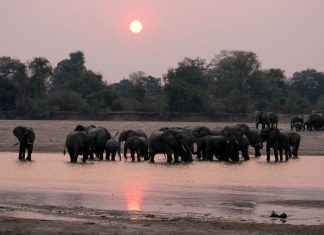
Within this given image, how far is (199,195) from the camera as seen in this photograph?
21500 millimetres

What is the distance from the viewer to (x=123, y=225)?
15.0m

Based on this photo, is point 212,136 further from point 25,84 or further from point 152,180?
point 25,84

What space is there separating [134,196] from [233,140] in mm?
16313

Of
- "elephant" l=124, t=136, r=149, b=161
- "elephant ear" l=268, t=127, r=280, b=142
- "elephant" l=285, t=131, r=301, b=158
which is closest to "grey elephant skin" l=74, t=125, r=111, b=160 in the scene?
"elephant" l=124, t=136, r=149, b=161

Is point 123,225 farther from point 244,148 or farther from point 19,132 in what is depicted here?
point 244,148

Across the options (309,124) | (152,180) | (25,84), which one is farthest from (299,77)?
(152,180)

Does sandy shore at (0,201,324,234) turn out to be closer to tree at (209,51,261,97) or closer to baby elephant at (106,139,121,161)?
baby elephant at (106,139,121,161)

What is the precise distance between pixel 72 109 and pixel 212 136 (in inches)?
2117

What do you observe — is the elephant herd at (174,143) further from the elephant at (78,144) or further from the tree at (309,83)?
the tree at (309,83)

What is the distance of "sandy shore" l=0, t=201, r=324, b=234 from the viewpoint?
47.1 ft

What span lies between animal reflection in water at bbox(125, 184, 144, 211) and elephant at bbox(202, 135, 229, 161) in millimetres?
13174

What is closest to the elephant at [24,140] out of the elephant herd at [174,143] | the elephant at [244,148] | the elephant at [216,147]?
the elephant herd at [174,143]

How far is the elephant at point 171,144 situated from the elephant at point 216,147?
111cm

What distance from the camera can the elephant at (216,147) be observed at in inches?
1471
